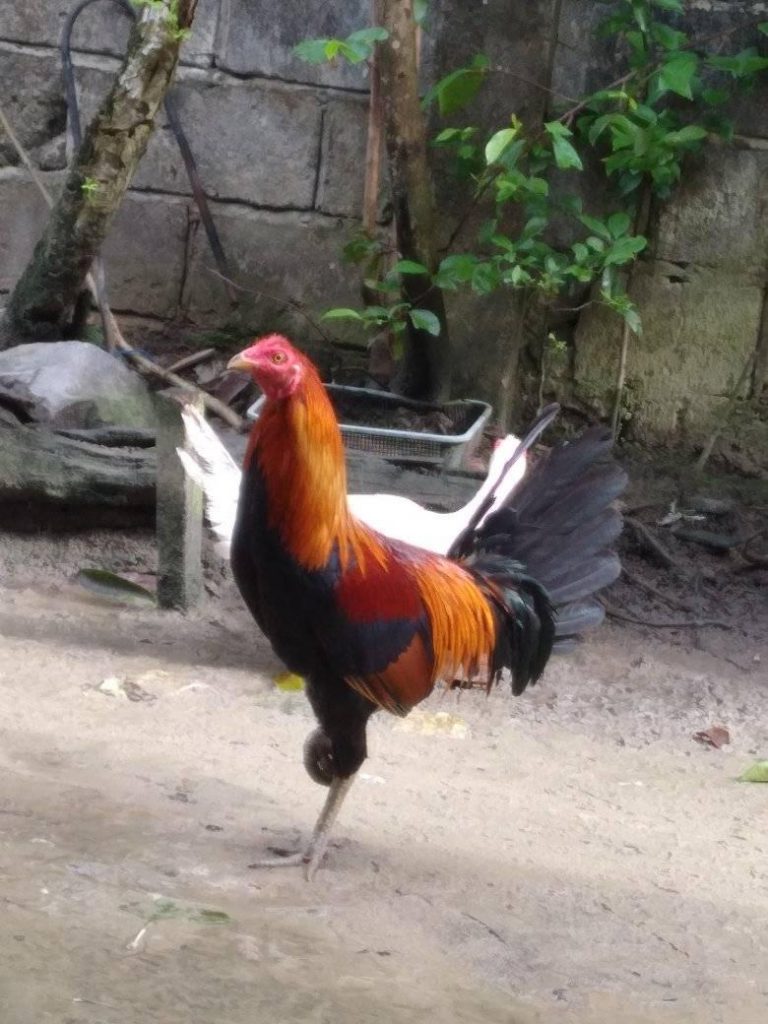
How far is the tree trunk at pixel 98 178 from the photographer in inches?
215

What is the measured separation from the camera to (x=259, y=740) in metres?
4.46

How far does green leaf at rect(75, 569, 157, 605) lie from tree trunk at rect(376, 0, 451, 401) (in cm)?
171

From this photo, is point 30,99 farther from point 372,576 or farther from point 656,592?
point 372,576

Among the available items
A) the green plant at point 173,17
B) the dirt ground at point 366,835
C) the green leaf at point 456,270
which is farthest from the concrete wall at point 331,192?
the dirt ground at point 366,835

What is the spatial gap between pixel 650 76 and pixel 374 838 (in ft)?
11.8

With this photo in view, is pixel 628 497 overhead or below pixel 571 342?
below

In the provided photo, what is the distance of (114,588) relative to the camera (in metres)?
5.48

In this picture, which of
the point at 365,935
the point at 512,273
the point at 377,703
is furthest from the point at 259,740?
the point at 512,273

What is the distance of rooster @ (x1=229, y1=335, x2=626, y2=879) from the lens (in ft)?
10.4

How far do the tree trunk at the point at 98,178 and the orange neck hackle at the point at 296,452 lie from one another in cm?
265

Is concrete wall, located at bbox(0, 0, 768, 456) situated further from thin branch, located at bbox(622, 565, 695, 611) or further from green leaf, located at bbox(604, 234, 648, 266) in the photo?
thin branch, located at bbox(622, 565, 695, 611)

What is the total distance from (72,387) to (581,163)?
2.47 meters

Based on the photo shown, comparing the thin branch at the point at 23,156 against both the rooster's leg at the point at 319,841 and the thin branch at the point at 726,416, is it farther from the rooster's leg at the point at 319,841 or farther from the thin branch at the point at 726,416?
the rooster's leg at the point at 319,841

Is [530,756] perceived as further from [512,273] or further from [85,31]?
[85,31]
